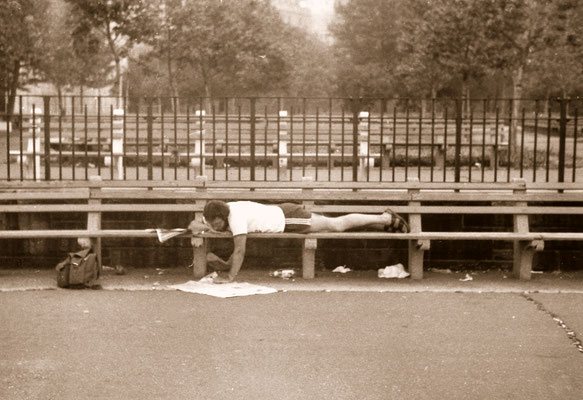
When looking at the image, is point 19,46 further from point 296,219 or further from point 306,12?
point 306,12

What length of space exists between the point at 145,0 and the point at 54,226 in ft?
77.0

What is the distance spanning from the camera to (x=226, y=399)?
244 inches

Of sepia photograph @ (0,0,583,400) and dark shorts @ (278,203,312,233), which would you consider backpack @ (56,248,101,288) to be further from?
dark shorts @ (278,203,312,233)

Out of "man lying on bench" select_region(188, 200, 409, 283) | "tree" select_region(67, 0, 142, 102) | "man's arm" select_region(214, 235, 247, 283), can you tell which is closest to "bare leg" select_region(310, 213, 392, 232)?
"man lying on bench" select_region(188, 200, 409, 283)

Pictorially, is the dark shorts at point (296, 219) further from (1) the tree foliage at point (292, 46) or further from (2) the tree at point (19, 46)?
(2) the tree at point (19, 46)

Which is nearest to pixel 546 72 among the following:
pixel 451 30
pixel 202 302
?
pixel 451 30

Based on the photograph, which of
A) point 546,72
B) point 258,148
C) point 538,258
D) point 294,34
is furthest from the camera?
point 294,34

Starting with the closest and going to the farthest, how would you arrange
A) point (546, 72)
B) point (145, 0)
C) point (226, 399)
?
1. point (226, 399)
2. point (145, 0)
3. point (546, 72)

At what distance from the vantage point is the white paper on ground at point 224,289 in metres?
9.52

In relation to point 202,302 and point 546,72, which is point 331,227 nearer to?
point 202,302

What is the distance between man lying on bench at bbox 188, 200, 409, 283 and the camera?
32.9ft

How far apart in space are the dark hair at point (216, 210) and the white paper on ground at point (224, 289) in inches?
24.7

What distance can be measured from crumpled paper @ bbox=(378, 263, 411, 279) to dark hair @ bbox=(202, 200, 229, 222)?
1.80 meters

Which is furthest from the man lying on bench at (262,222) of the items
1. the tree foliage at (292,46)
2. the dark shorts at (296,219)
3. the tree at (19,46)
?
the tree at (19,46)
